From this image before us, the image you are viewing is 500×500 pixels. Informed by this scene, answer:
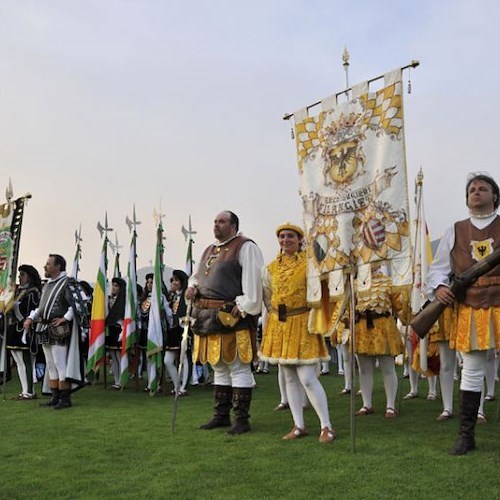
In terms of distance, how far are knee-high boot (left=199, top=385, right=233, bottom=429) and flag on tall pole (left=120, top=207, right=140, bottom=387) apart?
352cm

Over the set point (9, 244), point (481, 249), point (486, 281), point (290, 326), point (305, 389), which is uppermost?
point (9, 244)

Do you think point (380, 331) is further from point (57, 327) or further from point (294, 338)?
point (57, 327)

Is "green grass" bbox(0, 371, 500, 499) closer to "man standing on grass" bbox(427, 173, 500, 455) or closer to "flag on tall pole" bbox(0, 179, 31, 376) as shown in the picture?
"man standing on grass" bbox(427, 173, 500, 455)

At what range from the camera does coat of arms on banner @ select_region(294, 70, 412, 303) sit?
14.5 ft

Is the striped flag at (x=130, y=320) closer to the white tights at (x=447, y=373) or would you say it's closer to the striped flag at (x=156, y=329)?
the striped flag at (x=156, y=329)

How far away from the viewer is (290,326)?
199 inches

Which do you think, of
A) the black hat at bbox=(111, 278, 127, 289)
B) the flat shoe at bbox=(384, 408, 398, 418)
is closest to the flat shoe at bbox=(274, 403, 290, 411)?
the flat shoe at bbox=(384, 408, 398, 418)

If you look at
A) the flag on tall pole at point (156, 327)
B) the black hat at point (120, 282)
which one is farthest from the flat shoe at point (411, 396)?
the black hat at point (120, 282)

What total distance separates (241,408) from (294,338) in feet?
3.03

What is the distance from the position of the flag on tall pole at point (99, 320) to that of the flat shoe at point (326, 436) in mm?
5108

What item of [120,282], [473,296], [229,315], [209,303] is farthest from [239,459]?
[120,282]

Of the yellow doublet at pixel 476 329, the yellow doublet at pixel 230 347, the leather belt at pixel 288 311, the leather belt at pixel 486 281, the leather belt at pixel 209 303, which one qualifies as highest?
the leather belt at pixel 486 281

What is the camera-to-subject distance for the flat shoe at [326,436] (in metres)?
4.73

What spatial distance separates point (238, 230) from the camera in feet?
19.2
